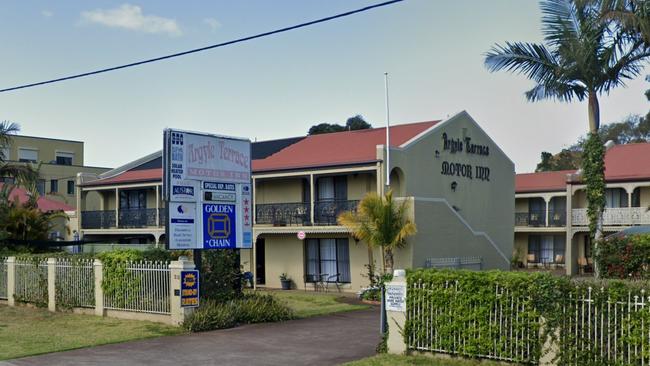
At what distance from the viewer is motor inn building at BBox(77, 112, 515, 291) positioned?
28.3m

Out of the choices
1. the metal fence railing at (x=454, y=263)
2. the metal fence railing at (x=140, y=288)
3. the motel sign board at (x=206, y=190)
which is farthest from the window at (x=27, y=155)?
the motel sign board at (x=206, y=190)

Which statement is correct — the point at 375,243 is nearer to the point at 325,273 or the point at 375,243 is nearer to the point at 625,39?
the point at 325,273

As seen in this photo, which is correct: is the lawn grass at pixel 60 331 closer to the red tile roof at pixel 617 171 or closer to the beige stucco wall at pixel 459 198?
the beige stucco wall at pixel 459 198

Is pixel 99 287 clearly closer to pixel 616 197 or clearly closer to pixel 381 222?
pixel 381 222

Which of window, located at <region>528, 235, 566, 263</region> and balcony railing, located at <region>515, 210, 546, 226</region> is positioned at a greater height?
balcony railing, located at <region>515, 210, 546, 226</region>

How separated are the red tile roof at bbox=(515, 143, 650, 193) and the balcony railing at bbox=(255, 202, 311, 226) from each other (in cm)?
1637

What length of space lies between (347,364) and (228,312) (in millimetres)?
6126

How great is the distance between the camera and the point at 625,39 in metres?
20.7

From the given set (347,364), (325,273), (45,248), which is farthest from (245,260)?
(347,364)

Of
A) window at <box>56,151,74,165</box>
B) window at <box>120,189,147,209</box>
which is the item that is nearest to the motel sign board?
window at <box>120,189,147,209</box>

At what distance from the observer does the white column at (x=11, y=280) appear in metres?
23.2

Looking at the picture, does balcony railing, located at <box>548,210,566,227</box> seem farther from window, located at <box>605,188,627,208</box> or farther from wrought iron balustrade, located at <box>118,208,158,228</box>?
wrought iron balustrade, located at <box>118,208,158,228</box>

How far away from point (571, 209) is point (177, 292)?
87.7 ft

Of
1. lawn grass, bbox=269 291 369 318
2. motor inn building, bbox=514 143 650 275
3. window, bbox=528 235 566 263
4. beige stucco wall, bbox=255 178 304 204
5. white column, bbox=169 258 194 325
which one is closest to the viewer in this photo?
white column, bbox=169 258 194 325
